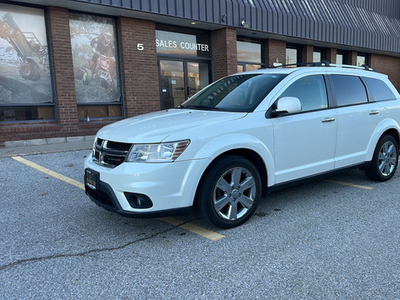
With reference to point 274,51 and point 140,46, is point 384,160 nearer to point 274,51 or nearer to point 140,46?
point 140,46

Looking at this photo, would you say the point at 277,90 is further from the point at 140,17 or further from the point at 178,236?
the point at 140,17

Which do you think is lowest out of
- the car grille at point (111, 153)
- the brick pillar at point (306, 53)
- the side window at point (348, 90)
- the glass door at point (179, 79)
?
the car grille at point (111, 153)

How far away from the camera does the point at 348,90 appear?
4.69m

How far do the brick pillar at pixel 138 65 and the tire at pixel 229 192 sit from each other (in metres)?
6.98

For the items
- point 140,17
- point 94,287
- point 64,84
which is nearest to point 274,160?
point 94,287

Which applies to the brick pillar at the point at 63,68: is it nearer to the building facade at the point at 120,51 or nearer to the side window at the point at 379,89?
the building facade at the point at 120,51

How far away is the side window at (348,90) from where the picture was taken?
179 inches

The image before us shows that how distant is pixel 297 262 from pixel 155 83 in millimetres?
8295

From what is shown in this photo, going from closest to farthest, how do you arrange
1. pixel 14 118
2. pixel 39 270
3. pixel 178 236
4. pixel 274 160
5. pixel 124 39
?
pixel 39 270 → pixel 178 236 → pixel 274 160 → pixel 14 118 → pixel 124 39

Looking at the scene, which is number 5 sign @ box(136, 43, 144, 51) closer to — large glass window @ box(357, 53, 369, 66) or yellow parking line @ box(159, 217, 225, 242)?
yellow parking line @ box(159, 217, 225, 242)

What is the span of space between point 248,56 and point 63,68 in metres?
7.10

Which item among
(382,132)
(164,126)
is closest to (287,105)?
(164,126)

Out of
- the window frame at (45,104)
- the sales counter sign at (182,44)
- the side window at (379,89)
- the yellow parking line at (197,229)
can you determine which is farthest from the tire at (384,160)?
the window frame at (45,104)

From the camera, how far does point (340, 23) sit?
1441 cm
